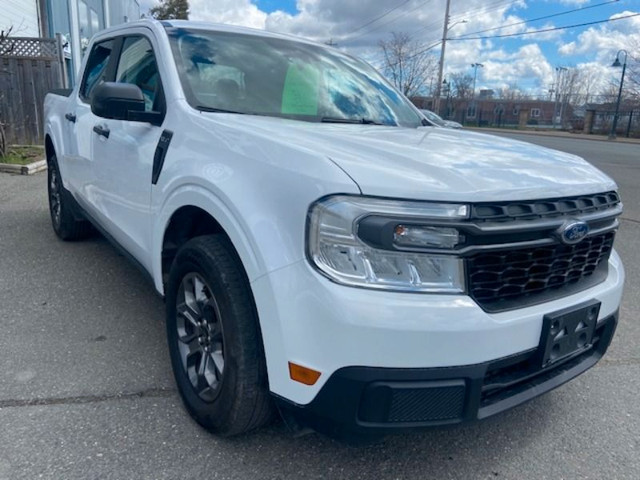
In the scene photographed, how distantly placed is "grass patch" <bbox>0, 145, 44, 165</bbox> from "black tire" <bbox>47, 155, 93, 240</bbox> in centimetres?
504

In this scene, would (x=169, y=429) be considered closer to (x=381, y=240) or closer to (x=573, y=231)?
(x=381, y=240)

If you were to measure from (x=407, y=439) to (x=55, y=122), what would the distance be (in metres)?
4.20

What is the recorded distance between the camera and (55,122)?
480 centimetres

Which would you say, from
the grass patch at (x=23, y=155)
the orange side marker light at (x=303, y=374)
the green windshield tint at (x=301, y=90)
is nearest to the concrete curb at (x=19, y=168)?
the grass patch at (x=23, y=155)

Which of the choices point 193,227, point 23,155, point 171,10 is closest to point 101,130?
point 193,227

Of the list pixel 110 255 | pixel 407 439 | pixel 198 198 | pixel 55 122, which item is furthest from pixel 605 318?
pixel 55 122

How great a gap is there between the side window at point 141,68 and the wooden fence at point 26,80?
27.5ft

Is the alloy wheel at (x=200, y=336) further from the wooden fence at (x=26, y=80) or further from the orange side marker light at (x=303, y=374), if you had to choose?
the wooden fence at (x=26, y=80)

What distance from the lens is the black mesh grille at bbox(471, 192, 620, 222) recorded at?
1.74 metres

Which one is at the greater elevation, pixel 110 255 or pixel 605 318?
pixel 605 318

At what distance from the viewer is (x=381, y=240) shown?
166cm

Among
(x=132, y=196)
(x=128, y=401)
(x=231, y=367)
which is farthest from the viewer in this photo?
(x=132, y=196)

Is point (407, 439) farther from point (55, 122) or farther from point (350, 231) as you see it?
point (55, 122)

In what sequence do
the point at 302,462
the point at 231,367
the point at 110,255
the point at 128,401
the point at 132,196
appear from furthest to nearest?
the point at 110,255, the point at 132,196, the point at 128,401, the point at 302,462, the point at 231,367
